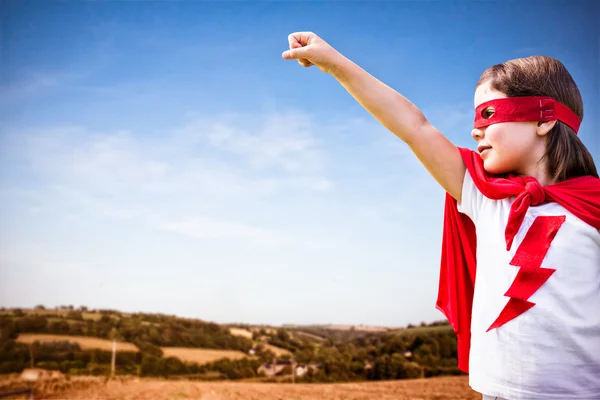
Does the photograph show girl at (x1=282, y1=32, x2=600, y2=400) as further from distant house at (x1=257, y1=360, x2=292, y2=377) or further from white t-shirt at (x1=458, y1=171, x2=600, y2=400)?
distant house at (x1=257, y1=360, x2=292, y2=377)

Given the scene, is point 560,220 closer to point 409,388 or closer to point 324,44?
point 324,44

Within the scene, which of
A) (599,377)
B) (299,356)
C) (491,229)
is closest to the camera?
(599,377)

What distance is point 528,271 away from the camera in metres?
1.11

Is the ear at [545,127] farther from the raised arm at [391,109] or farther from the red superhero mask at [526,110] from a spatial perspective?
the raised arm at [391,109]

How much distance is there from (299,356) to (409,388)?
230 centimetres

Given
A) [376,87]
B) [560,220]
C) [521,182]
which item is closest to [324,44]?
[376,87]

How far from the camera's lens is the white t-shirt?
106 centimetres

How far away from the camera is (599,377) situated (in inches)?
42.5

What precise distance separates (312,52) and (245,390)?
835 cm

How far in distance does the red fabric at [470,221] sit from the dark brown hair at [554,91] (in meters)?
0.05

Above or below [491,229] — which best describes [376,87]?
above

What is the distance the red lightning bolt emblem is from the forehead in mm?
346

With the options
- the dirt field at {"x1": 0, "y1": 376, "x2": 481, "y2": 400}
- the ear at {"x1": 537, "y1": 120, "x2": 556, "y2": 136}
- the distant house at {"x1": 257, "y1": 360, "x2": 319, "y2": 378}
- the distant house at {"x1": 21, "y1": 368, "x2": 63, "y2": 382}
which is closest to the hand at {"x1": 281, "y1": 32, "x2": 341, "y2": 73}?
the ear at {"x1": 537, "y1": 120, "x2": 556, "y2": 136}

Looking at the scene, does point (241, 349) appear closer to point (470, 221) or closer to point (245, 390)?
point (245, 390)
